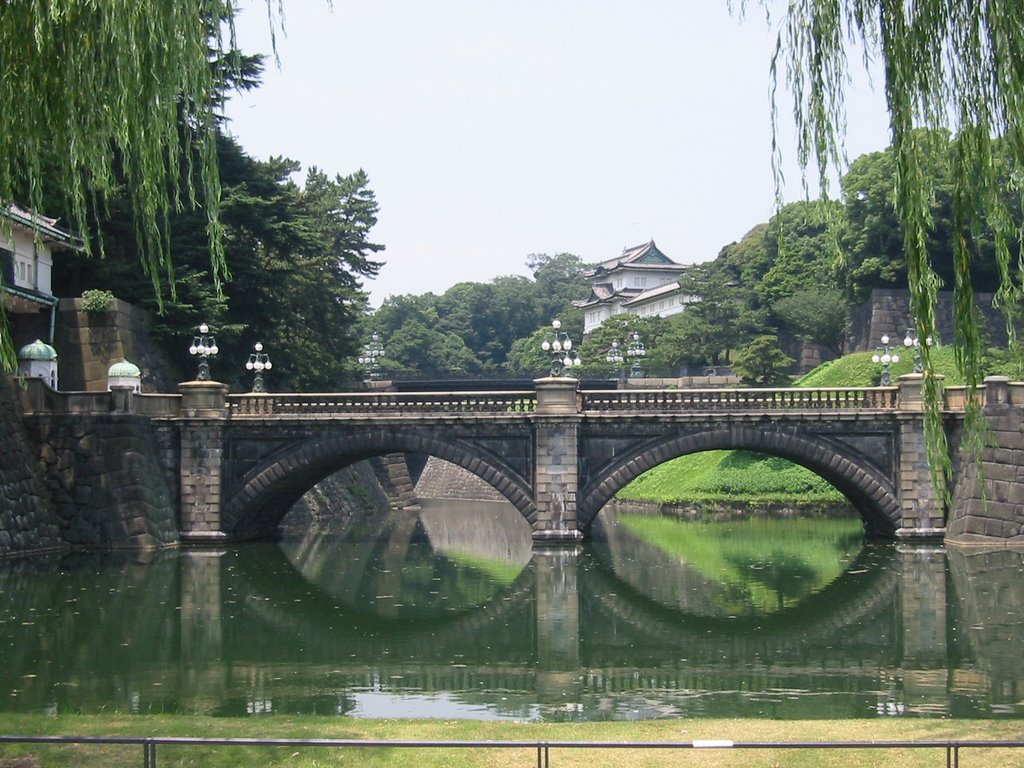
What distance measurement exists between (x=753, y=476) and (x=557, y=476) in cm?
2066

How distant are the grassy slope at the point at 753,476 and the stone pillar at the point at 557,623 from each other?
20123 mm

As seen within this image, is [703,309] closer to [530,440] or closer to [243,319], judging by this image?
[243,319]

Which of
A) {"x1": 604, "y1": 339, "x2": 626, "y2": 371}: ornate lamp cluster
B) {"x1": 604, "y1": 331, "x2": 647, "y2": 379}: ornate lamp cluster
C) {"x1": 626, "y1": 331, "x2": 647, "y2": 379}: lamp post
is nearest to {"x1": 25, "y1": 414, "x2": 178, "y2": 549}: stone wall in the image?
{"x1": 604, "y1": 331, "x2": 647, "y2": 379}: ornate lamp cluster

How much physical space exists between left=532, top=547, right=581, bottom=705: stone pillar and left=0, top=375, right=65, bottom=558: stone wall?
14473 millimetres

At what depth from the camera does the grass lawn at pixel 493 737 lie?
1298cm

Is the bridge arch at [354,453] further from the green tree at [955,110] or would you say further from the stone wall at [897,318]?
the stone wall at [897,318]

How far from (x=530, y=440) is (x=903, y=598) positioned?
14.3 metres

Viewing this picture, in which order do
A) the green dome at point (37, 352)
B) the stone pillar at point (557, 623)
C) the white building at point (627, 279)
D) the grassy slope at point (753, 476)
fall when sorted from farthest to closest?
the white building at point (627, 279)
the grassy slope at point (753, 476)
the green dome at point (37, 352)
the stone pillar at point (557, 623)

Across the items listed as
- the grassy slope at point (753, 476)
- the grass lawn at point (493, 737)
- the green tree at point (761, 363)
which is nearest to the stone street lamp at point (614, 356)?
the green tree at point (761, 363)

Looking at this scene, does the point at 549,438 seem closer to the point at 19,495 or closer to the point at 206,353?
the point at 206,353

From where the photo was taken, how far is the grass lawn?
1298 centimetres

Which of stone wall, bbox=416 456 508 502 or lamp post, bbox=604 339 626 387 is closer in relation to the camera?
stone wall, bbox=416 456 508 502

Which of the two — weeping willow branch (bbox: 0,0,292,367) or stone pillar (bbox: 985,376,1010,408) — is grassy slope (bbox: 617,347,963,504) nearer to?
stone pillar (bbox: 985,376,1010,408)

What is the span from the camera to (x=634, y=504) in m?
67.1
